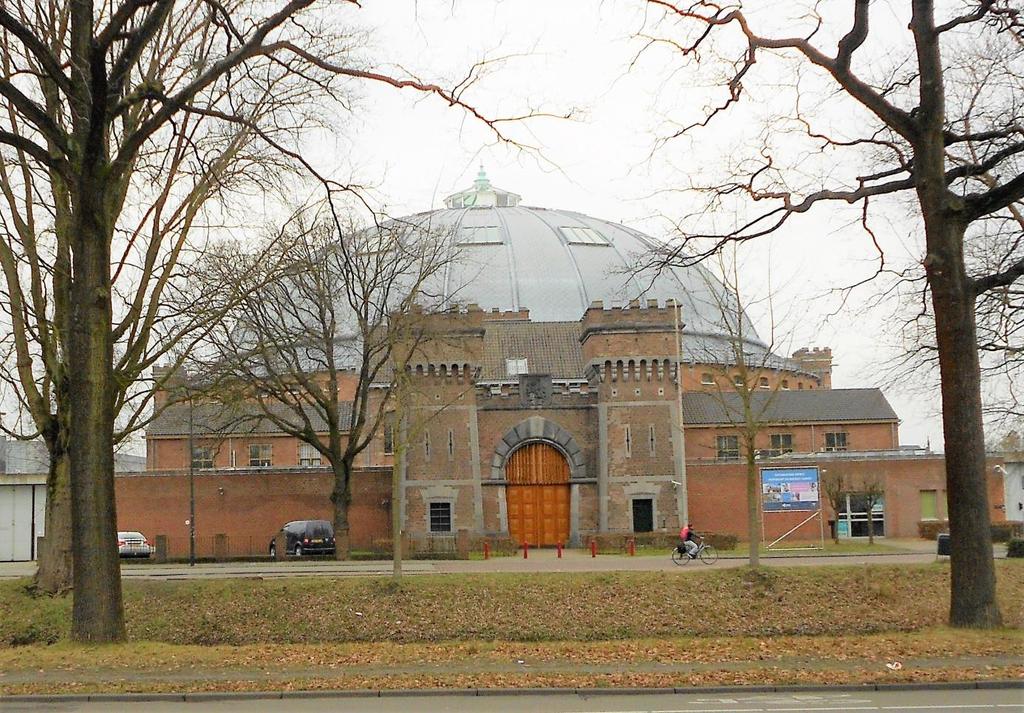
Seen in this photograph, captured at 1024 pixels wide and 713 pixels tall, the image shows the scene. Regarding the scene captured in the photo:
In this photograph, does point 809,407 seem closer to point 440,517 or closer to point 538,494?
point 538,494

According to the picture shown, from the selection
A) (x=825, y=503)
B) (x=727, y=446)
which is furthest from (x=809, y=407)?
(x=825, y=503)

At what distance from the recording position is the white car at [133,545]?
45.2 meters

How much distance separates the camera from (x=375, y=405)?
169 ft

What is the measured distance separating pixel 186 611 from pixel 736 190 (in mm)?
13610

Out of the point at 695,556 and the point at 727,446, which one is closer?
the point at 695,556

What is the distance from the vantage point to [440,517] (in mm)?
46844

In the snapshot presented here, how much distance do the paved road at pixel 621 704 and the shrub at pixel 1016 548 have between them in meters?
18.7

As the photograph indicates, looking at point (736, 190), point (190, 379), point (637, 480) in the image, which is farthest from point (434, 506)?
point (736, 190)

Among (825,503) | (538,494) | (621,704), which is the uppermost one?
(538,494)

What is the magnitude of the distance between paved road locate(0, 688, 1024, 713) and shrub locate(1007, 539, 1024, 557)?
738 inches

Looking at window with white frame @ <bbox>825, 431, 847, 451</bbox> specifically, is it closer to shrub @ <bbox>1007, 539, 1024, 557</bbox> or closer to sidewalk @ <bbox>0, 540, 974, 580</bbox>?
sidewalk @ <bbox>0, 540, 974, 580</bbox>

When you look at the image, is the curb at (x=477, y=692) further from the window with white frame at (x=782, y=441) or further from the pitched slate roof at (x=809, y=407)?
the window with white frame at (x=782, y=441)

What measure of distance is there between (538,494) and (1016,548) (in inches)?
848

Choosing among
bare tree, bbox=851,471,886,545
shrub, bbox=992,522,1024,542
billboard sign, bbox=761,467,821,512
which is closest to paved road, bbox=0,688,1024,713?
shrub, bbox=992,522,1024,542
